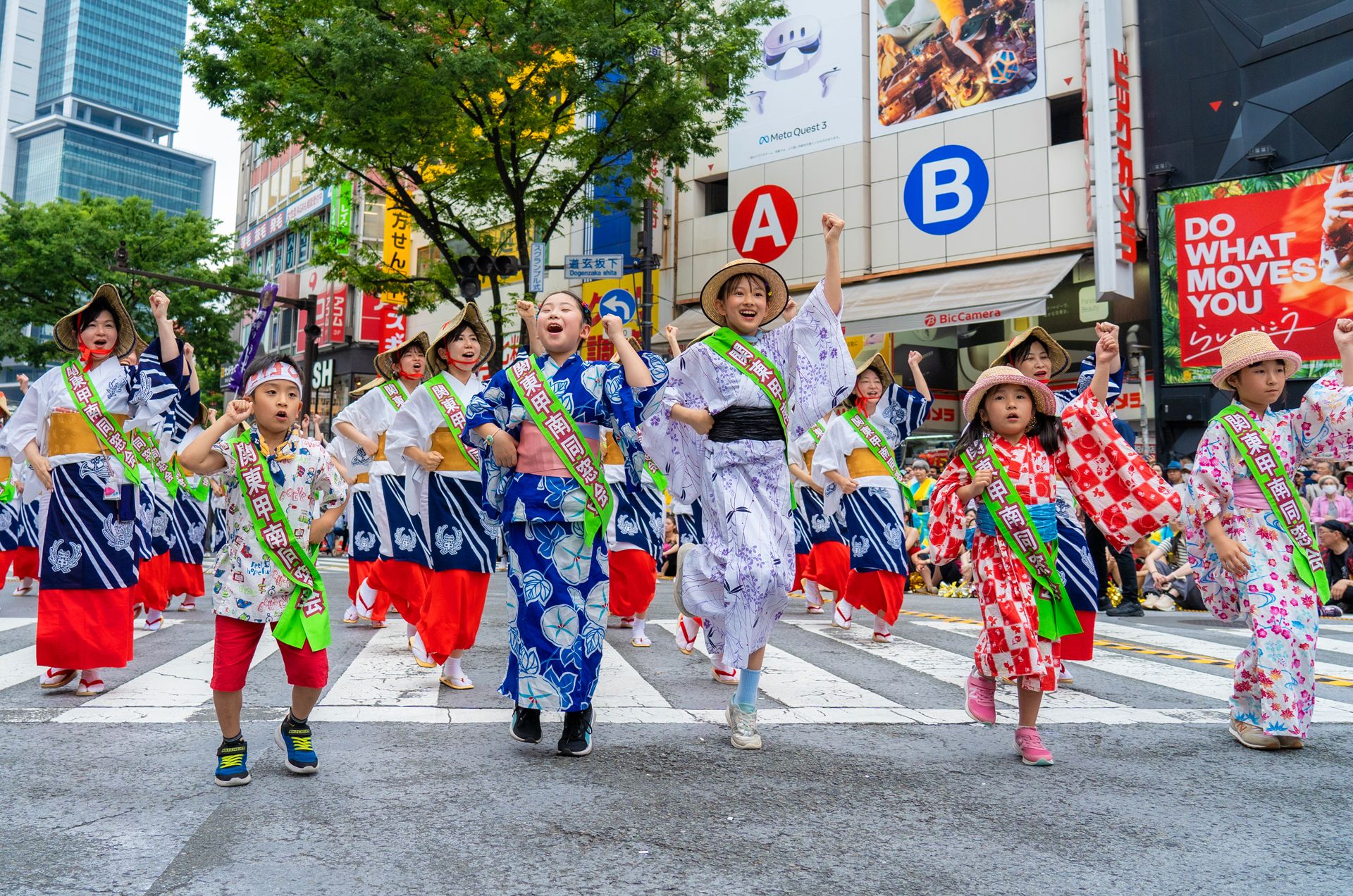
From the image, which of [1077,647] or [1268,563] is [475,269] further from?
[1268,563]

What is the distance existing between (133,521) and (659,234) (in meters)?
18.4

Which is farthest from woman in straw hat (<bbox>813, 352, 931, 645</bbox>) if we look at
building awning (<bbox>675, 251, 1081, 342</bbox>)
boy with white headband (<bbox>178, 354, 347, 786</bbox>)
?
building awning (<bbox>675, 251, 1081, 342</bbox>)

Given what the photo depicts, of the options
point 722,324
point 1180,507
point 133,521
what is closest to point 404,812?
point 722,324

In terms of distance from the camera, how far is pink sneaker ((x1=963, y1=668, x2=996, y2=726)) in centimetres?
429

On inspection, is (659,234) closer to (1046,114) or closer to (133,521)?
(1046,114)

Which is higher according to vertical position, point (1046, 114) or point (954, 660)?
point (1046, 114)

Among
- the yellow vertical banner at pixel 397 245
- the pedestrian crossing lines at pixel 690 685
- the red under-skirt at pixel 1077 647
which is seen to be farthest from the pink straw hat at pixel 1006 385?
the yellow vertical banner at pixel 397 245

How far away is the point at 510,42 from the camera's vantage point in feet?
48.7

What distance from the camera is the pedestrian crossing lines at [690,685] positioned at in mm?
4750

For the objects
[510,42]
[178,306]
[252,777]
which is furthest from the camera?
[178,306]

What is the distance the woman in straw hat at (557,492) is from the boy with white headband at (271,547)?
717 millimetres

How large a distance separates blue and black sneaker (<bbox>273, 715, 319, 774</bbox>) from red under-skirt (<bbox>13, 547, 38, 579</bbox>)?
24.7ft

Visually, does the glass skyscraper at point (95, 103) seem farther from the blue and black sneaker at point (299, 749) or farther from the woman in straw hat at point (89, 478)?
the blue and black sneaker at point (299, 749)

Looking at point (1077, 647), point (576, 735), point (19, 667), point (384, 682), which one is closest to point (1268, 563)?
point (1077, 647)
